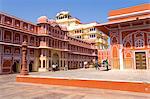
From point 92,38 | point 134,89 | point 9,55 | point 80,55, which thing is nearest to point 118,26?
point 134,89

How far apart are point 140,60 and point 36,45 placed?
18751 mm

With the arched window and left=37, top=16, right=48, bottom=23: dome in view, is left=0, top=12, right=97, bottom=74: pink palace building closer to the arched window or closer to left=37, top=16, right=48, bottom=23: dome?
left=37, top=16, right=48, bottom=23: dome

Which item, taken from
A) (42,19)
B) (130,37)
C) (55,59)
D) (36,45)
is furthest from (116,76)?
(55,59)

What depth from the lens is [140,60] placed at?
685 inches

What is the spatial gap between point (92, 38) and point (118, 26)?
34.0 m

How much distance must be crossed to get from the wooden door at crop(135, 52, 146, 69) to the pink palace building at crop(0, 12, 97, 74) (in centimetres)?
1730

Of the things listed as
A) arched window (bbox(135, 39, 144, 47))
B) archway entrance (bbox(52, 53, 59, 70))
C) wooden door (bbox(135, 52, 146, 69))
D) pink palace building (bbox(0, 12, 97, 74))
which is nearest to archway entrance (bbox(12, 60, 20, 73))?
pink palace building (bbox(0, 12, 97, 74))

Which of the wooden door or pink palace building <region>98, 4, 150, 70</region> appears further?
the wooden door

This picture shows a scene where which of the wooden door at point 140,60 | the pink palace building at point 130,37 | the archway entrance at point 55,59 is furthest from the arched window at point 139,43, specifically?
the archway entrance at point 55,59

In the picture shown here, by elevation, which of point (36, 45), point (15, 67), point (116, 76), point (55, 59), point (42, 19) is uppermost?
point (42, 19)

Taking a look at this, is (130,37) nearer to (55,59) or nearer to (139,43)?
(139,43)

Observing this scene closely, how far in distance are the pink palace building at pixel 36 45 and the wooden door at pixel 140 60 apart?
1730 cm

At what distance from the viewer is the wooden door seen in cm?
1720

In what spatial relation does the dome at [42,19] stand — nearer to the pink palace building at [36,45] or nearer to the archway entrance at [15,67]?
the pink palace building at [36,45]
